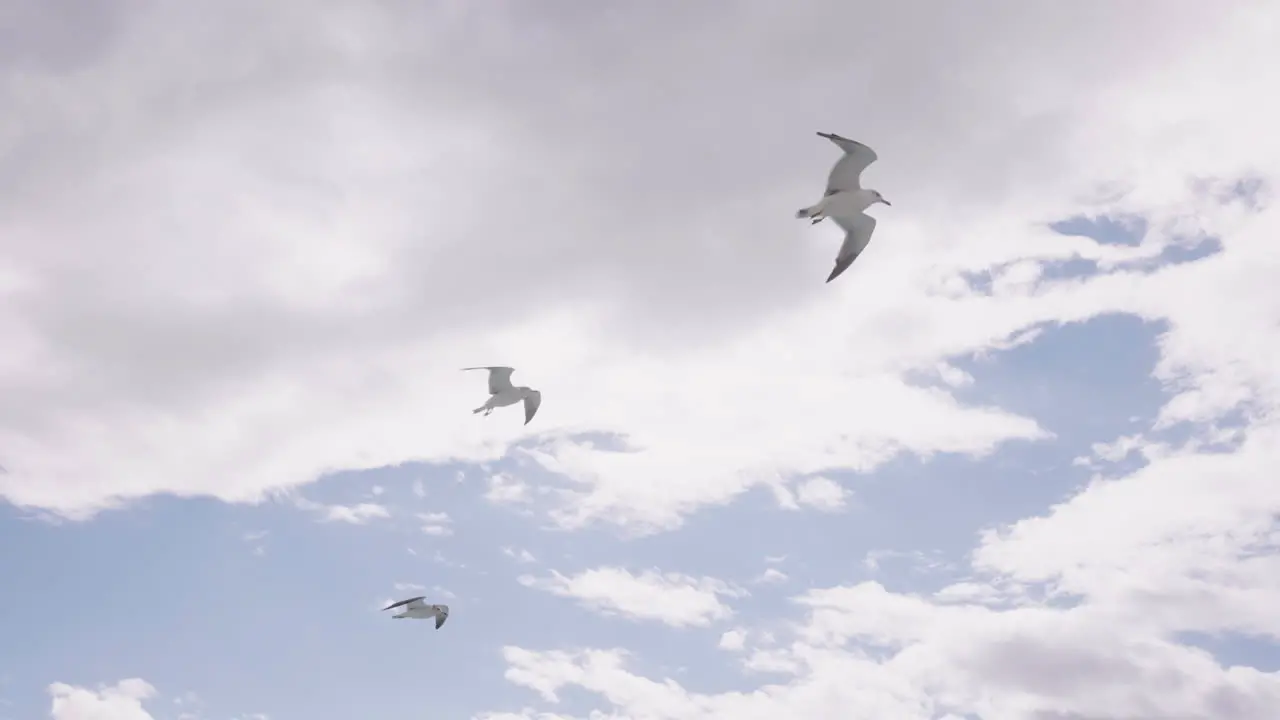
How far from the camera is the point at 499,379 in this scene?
235ft

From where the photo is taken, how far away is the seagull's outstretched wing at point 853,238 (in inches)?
1937

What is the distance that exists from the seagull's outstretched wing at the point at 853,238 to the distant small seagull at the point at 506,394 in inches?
1091

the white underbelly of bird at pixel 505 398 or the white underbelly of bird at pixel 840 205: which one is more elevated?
the white underbelly of bird at pixel 505 398

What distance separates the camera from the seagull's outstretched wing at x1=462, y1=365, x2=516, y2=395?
7100 centimetres

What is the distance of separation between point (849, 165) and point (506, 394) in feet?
106

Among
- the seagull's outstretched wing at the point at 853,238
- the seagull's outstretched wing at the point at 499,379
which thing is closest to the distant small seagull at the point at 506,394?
the seagull's outstretched wing at the point at 499,379

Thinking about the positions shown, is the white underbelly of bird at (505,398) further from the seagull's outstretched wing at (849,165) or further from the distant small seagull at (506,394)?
the seagull's outstretched wing at (849,165)

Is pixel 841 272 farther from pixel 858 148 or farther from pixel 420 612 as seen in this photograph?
pixel 420 612

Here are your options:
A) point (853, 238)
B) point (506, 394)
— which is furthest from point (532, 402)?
point (853, 238)

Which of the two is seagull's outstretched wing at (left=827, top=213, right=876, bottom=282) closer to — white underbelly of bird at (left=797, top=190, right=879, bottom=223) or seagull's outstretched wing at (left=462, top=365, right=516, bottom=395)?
white underbelly of bird at (left=797, top=190, right=879, bottom=223)

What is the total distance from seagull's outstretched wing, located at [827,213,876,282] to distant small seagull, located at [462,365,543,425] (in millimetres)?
27708

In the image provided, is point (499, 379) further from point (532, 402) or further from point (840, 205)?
point (840, 205)

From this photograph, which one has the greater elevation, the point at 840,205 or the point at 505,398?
the point at 505,398

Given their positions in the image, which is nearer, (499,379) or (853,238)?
(853,238)
